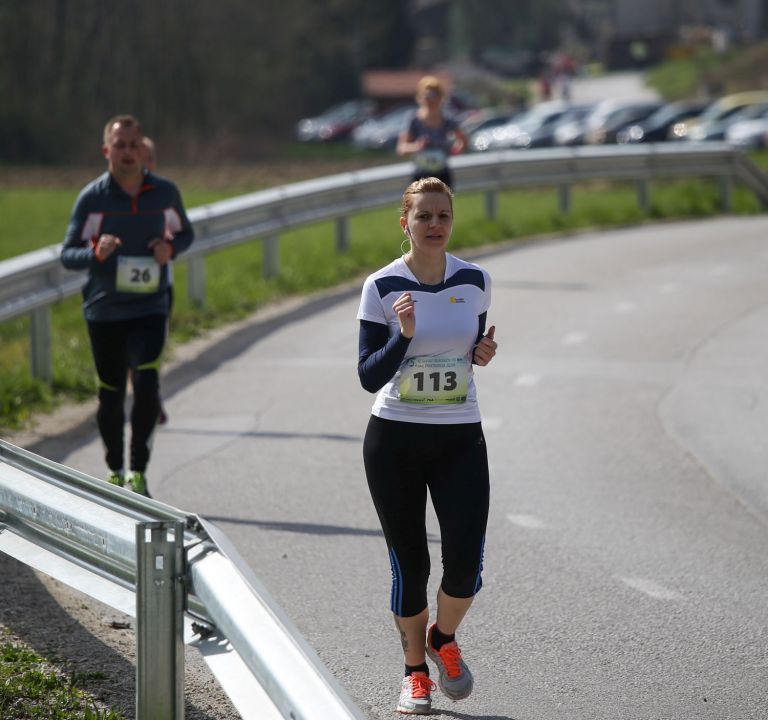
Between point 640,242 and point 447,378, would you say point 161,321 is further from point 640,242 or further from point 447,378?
point 640,242

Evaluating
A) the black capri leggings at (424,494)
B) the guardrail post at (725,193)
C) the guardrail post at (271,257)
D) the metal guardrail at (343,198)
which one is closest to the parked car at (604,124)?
the metal guardrail at (343,198)

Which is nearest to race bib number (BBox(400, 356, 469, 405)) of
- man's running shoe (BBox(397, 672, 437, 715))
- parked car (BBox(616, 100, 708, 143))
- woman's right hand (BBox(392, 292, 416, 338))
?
woman's right hand (BBox(392, 292, 416, 338))

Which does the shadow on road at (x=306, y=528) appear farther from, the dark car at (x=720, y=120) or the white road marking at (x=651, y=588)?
the dark car at (x=720, y=120)

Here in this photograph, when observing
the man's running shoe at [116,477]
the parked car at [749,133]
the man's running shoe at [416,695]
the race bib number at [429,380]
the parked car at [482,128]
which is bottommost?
the parked car at [482,128]

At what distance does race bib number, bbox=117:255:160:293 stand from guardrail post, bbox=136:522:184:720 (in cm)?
356

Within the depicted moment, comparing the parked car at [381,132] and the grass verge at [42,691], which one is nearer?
the grass verge at [42,691]

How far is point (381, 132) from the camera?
6141 centimetres

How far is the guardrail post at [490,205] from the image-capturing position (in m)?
20.3

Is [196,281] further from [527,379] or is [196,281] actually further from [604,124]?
[604,124]

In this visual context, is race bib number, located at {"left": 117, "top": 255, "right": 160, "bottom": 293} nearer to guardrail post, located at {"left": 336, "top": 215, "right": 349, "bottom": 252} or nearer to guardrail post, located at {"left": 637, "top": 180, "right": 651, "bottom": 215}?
guardrail post, located at {"left": 336, "top": 215, "right": 349, "bottom": 252}

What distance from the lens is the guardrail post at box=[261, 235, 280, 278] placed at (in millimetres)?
15539

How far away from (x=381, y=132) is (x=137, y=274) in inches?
2143

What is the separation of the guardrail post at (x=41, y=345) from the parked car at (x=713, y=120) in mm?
35541

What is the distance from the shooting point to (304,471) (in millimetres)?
8562
